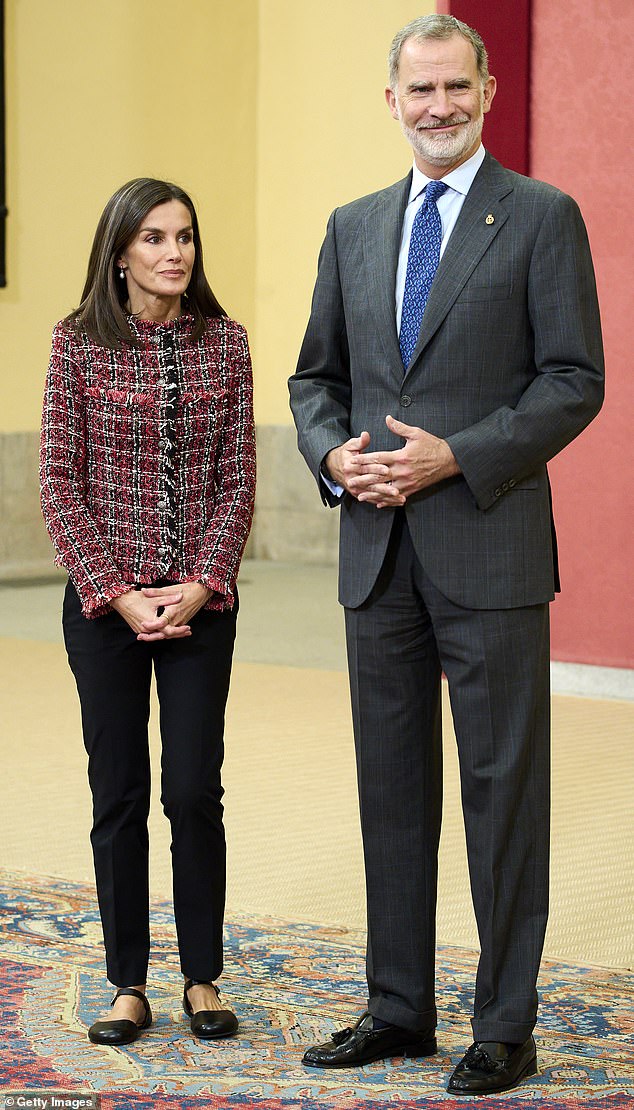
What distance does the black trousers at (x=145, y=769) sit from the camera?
3020 millimetres

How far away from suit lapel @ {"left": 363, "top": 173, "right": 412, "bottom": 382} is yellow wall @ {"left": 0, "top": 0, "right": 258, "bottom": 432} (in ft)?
24.3

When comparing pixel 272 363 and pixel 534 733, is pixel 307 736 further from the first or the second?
pixel 272 363

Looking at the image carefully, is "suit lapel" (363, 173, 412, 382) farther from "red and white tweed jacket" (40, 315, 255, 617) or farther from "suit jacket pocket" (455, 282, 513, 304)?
"red and white tweed jacket" (40, 315, 255, 617)

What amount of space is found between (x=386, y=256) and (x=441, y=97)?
0.94ft

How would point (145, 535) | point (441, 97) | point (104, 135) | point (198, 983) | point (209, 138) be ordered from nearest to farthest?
point (441, 97)
point (145, 535)
point (198, 983)
point (104, 135)
point (209, 138)

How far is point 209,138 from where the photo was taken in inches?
434

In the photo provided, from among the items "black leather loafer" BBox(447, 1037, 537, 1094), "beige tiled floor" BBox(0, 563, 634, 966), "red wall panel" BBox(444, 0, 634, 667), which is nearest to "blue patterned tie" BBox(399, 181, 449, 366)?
"black leather loafer" BBox(447, 1037, 537, 1094)

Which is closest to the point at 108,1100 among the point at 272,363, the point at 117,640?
the point at 117,640

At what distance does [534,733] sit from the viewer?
285 cm

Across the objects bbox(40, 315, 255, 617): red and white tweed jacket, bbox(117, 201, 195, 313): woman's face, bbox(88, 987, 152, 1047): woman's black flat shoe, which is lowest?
bbox(88, 987, 152, 1047): woman's black flat shoe

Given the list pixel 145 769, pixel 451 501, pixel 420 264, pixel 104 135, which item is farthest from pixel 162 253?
pixel 104 135

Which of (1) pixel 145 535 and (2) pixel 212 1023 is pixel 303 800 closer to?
(2) pixel 212 1023

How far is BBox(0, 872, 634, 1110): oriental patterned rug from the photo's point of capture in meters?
2.81

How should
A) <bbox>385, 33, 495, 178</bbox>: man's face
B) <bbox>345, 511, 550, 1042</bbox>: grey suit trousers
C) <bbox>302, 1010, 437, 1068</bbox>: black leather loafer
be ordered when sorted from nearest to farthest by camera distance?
<bbox>385, 33, 495, 178</bbox>: man's face, <bbox>345, 511, 550, 1042</bbox>: grey suit trousers, <bbox>302, 1010, 437, 1068</bbox>: black leather loafer
